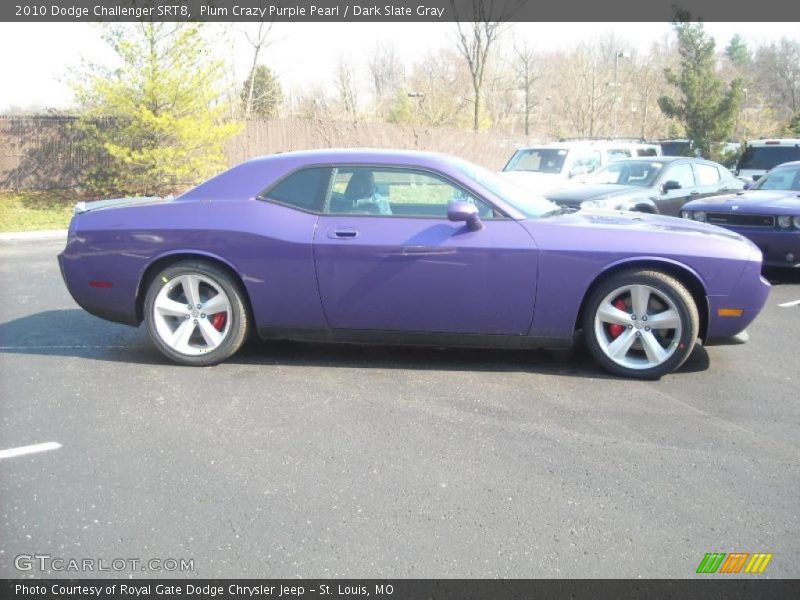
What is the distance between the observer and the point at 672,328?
183 inches

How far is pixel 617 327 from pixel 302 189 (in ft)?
7.55

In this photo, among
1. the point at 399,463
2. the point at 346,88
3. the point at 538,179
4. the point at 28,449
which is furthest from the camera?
the point at 346,88

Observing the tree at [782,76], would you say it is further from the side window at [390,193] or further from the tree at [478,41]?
the side window at [390,193]

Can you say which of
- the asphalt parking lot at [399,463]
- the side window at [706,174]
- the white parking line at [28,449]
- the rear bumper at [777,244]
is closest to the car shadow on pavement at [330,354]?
the asphalt parking lot at [399,463]

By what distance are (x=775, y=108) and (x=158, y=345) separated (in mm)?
56985

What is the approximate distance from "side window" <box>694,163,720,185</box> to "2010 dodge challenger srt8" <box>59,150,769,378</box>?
22.3 ft

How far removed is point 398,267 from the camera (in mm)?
4672

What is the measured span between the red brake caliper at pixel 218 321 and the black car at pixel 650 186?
18.3ft

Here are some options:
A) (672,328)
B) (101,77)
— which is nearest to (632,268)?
(672,328)

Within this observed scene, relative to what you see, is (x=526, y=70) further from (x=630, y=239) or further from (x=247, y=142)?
(x=630, y=239)

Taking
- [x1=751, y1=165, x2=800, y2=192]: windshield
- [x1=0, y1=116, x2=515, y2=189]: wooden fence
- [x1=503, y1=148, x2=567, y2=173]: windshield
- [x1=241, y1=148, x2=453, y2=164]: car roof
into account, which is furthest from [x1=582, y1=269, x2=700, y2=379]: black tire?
[x1=0, y1=116, x2=515, y2=189]: wooden fence

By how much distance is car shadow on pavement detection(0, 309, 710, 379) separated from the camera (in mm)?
4961

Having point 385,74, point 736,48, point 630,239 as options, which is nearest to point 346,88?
point 385,74

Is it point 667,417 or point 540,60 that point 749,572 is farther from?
point 540,60
